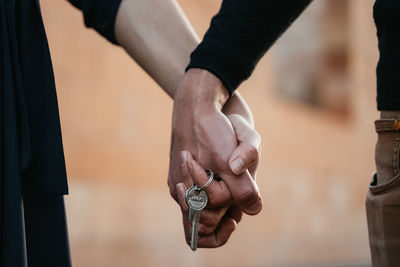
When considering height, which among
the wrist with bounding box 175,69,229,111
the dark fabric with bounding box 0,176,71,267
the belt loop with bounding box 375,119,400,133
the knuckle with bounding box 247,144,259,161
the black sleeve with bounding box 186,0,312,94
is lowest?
the dark fabric with bounding box 0,176,71,267

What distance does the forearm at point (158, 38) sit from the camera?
173 centimetres

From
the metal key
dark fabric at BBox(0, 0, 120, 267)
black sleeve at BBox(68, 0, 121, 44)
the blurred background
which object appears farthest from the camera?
the blurred background

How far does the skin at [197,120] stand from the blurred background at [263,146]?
2031mm

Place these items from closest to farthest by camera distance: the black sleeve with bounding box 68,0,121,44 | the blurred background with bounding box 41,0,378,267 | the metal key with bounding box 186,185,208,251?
the metal key with bounding box 186,185,208,251 → the black sleeve with bounding box 68,0,121,44 → the blurred background with bounding box 41,0,378,267

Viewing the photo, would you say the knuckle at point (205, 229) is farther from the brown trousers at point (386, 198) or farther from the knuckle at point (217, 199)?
the brown trousers at point (386, 198)

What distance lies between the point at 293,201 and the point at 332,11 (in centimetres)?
432

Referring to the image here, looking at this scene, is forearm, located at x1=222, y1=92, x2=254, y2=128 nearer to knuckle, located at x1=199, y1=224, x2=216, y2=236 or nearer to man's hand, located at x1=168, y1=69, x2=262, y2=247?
man's hand, located at x1=168, y1=69, x2=262, y2=247

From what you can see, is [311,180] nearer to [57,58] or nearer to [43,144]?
[57,58]

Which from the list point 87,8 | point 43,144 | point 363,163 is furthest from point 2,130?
point 363,163

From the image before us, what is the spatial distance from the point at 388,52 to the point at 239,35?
42cm

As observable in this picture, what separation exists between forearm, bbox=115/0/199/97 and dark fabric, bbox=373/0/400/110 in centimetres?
63

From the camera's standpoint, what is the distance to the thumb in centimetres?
150

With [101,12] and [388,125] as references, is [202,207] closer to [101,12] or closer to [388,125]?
[388,125]

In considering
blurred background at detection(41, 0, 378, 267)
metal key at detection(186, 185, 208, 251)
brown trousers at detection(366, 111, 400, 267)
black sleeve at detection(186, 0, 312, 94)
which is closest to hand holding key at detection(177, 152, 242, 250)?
metal key at detection(186, 185, 208, 251)
